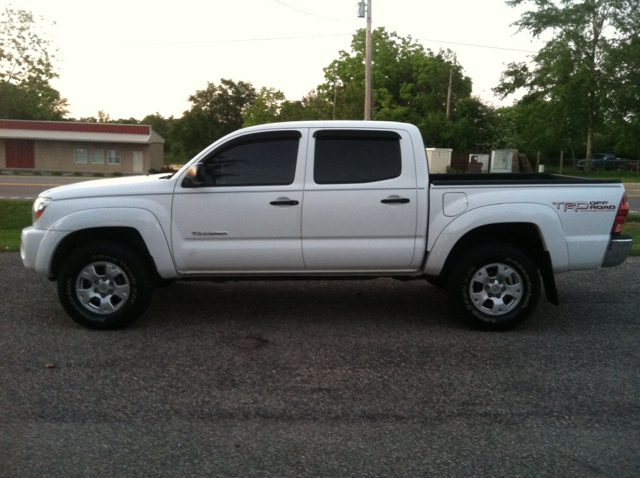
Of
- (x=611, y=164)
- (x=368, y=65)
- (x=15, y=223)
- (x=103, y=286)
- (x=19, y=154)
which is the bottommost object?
(x=15, y=223)

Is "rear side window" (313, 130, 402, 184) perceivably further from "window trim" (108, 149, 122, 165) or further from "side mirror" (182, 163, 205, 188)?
"window trim" (108, 149, 122, 165)

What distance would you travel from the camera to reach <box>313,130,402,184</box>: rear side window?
678cm

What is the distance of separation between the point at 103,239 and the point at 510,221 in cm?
385

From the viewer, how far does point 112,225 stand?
262 inches

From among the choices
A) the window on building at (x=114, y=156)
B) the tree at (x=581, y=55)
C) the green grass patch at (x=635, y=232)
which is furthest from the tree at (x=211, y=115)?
the green grass patch at (x=635, y=232)

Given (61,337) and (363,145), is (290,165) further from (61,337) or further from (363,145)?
(61,337)

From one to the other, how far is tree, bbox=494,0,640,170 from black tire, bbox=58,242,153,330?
156 ft

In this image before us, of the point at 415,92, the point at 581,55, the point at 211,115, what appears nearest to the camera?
the point at 581,55

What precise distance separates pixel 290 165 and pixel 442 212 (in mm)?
1501

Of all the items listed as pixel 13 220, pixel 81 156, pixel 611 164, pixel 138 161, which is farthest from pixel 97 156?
pixel 13 220

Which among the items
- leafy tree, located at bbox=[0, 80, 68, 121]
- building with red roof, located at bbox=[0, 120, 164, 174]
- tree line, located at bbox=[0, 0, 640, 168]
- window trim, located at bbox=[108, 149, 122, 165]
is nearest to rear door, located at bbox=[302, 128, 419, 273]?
leafy tree, located at bbox=[0, 80, 68, 121]

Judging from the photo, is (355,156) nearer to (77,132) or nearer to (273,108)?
(77,132)

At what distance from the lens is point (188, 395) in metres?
5.08

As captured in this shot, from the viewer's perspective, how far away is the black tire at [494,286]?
6.72 meters
